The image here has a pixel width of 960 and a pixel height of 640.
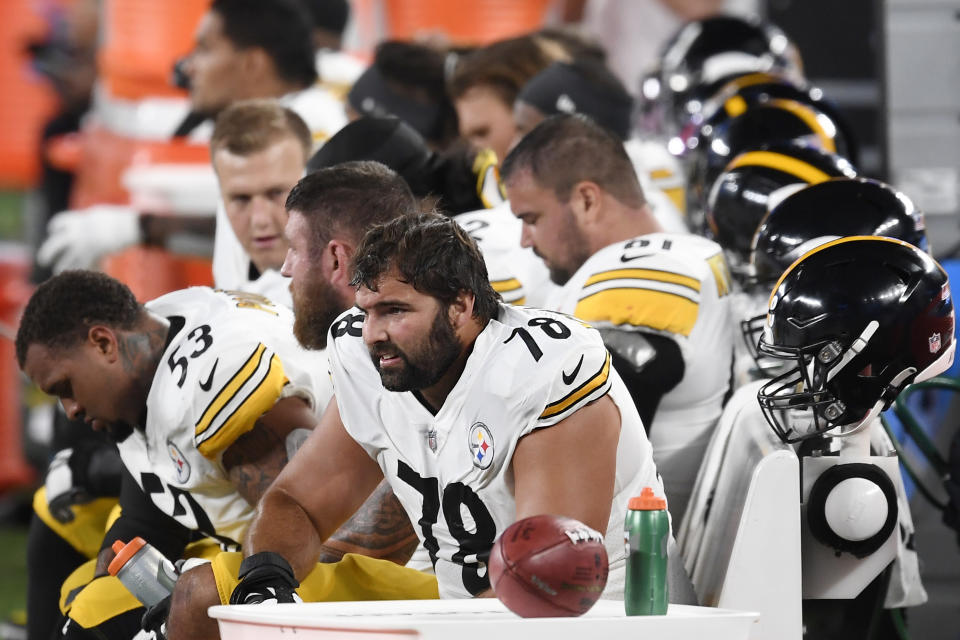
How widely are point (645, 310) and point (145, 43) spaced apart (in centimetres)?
360

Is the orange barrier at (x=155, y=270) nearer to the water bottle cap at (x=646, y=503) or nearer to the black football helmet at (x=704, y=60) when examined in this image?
the black football helmet at (x=704, y=60)

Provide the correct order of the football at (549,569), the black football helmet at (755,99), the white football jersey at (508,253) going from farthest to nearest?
the black football helmet at (755,99)
the white football jersey at (508,253)
the football at (549,569)

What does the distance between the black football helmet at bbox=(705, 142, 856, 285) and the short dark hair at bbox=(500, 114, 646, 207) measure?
0.69 ft

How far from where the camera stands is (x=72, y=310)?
3.16 meters

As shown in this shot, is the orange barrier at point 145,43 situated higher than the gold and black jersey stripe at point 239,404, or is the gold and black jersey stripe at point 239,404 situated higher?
the gold and black jersey stripe at point 239,404

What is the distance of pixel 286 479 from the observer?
2723 millimetres

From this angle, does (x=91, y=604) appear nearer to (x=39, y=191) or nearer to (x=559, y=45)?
(x=559, y=45)

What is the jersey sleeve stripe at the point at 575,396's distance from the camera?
7.77 ft

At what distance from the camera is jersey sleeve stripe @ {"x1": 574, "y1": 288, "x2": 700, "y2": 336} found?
10.3 ft

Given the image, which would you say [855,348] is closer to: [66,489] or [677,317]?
[677,317]

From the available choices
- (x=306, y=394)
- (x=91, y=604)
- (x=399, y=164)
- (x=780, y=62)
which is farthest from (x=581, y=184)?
(x=780, y=62)

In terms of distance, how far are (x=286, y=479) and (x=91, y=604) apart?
1.93 feet

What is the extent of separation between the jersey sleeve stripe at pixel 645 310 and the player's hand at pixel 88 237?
110 inches

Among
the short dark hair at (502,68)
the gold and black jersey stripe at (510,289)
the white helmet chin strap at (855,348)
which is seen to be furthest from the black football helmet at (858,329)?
the short dark hair at (502,68)
